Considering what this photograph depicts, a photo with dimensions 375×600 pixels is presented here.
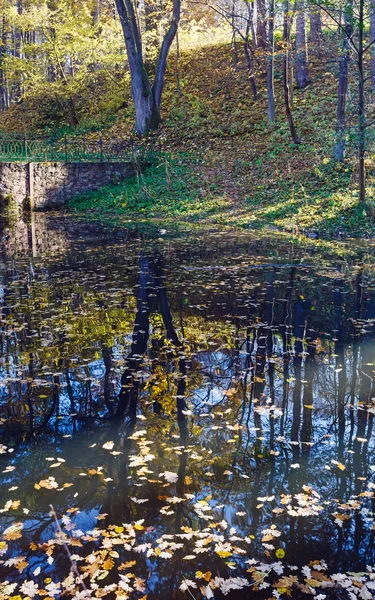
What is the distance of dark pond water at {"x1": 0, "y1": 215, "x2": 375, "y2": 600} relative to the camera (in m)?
3.24

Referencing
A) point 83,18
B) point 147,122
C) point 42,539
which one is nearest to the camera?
point 42,539

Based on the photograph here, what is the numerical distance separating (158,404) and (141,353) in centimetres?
143

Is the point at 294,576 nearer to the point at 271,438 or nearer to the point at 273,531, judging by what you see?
the point at 273,531

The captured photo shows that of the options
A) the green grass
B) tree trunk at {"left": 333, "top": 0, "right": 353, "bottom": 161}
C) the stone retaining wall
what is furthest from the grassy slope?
the stone retaining wall

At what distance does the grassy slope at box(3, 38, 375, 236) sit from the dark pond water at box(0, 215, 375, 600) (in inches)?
307

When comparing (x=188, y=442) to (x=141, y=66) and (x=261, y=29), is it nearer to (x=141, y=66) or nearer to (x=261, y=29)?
(x=141, y=66)

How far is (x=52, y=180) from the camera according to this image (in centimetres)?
2233

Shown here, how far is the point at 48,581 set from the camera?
10.2 ft

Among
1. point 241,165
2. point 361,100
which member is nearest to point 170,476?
point 361,100

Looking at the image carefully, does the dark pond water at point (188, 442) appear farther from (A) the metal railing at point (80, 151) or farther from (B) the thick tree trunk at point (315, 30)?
(B) the thick tree trunk at point (315, 30)

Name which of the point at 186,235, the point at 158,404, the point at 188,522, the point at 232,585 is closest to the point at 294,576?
the point at 232,585

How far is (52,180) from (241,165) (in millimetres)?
8028

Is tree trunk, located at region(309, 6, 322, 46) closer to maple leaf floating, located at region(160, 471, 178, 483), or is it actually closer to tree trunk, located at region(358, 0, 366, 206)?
tree trunk, located at region(358, 0, 366, 206)

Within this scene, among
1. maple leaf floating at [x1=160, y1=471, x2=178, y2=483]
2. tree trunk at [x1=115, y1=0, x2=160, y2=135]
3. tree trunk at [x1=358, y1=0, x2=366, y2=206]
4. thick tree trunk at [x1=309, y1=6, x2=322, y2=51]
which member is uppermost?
thick tree trunk at [x1=309, y1=6, x2=322, y2=51]
